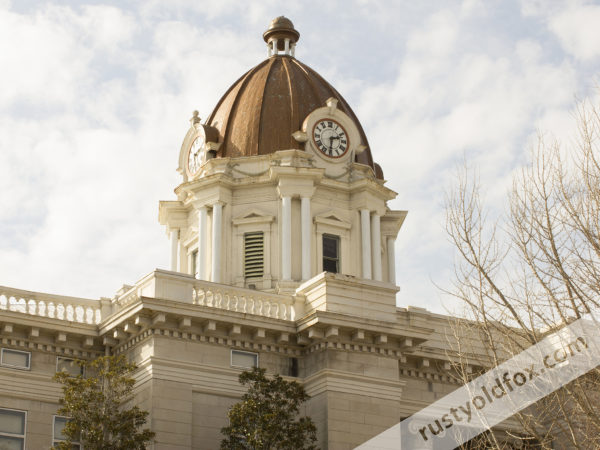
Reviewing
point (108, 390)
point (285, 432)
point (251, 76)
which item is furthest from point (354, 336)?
point (251, 76)

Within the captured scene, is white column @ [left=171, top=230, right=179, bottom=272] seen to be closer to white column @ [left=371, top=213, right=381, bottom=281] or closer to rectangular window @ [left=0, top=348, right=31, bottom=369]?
white column @ [left=371, top=213, right=381, bottom=281]

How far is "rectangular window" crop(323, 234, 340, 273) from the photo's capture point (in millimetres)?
39344

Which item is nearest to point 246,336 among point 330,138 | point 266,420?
point 266,420

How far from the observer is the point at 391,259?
42.5 metres

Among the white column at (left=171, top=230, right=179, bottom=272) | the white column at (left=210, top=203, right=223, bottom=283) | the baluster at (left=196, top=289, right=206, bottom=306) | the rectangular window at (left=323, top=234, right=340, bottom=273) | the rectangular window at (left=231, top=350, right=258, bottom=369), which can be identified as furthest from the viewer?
the white column at (left=171, top=230, right=179, bottom=272)

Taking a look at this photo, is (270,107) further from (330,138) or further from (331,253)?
(331,253)

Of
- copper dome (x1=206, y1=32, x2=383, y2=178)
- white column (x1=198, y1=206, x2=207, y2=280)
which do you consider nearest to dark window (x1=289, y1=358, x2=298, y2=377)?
white column (x1=198, y1=206, x2=207, y2=280)

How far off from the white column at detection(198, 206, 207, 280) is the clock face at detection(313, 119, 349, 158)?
15.7 ft

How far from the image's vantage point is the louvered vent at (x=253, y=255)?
38656mm

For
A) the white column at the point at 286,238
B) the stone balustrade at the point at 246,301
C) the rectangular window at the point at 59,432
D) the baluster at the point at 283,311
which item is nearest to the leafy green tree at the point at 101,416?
the rectangular window at the point at 59,432

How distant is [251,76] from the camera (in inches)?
1725

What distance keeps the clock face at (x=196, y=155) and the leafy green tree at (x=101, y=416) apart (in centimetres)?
1587

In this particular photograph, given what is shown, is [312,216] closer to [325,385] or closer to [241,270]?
[241,270]

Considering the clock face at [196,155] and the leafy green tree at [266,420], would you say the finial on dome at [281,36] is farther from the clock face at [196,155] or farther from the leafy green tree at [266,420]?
the leafy green tree at [266,420]
